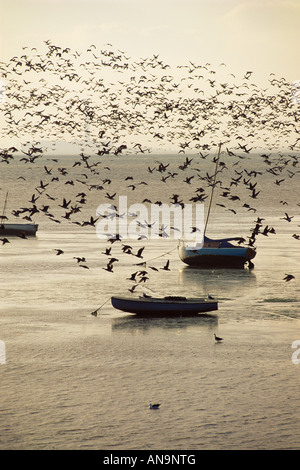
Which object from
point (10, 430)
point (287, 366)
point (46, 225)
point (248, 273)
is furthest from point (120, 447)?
point (46, 225)

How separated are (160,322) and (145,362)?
8.42 metres

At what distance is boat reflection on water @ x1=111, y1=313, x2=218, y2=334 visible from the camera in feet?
127

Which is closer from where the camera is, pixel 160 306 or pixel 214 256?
pixel 160 306

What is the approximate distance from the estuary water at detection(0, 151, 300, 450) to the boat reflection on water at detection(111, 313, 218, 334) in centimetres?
6

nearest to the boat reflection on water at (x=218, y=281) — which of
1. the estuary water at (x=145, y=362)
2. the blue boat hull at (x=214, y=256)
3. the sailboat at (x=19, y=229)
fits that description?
the estuary water at (x=145, y=362)

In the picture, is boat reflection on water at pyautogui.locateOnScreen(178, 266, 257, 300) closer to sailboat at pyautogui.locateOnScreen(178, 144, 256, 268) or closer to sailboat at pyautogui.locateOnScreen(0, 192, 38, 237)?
sailboat at pyautogui.locateOnScreen(178, 144, 256, 268)

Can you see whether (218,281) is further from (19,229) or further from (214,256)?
(19,229)

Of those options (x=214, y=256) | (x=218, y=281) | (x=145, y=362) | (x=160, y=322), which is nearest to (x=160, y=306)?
(x=160, y=322)

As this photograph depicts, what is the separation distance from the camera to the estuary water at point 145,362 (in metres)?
24.0

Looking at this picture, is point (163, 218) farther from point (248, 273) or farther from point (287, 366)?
point (287, 366)

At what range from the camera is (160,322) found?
40.3m

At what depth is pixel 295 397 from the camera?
27406mm

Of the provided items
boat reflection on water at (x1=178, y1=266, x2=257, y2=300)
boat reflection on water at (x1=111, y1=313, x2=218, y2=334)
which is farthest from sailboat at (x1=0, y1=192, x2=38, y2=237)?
boat reflection on water at (x1=111, y1=313, x2=218, y2=334)

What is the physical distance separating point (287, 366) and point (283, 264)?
30.0 metres
